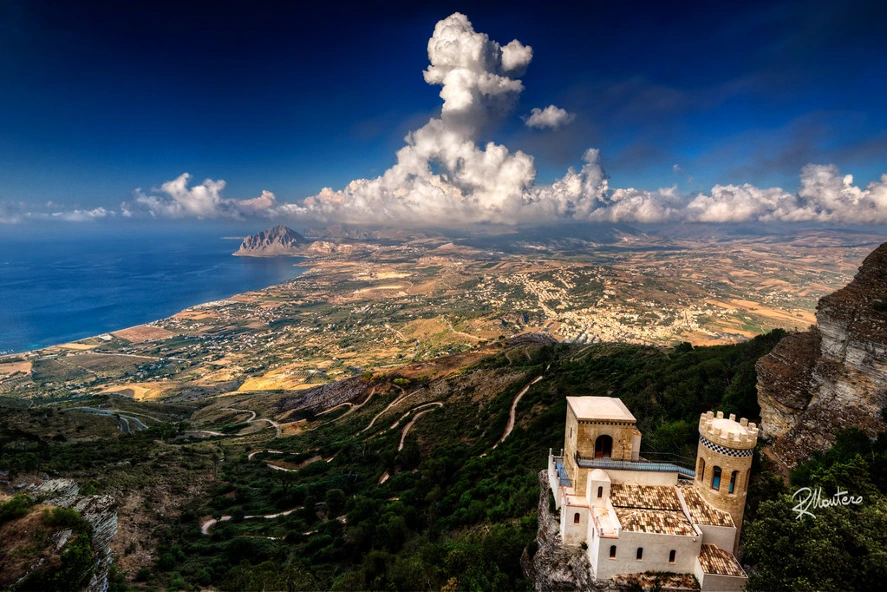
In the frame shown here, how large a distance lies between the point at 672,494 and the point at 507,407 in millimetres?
33517

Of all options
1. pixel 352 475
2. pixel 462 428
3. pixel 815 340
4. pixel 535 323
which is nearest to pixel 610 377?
pixel 462 428

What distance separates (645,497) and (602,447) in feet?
8.57

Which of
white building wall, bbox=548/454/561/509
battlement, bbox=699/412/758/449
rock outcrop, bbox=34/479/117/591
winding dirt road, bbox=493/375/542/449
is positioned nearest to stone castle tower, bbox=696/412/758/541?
battlement, bbox=699/412/758/449

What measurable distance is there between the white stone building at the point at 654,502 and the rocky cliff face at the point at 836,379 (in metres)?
7.48

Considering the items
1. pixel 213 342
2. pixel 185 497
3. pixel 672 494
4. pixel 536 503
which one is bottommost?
pixel 213 342

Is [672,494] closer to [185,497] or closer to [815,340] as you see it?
[815,340]

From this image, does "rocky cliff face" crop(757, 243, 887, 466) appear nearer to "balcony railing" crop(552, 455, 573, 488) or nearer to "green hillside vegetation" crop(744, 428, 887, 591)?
"green hillside vegetation" crop(744, 428, 887, 591)

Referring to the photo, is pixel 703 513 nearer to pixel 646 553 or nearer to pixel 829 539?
pixel 646 553

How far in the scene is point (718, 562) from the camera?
15.5 m

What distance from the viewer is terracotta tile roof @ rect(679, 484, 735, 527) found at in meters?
16.0

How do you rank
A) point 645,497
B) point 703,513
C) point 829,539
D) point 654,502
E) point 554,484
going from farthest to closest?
point 554,484 < point 645,497 < point 654,502 < point 703,513 < point 829,539

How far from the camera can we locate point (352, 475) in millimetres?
44469

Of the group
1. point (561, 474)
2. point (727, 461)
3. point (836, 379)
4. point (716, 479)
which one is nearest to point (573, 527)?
point (561, 474)

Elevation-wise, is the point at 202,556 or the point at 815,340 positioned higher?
the point at 815,340
